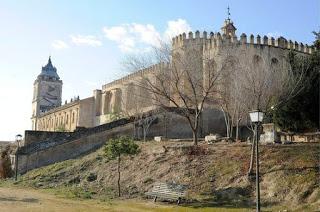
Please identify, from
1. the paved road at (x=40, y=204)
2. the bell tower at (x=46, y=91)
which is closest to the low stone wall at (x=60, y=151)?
the paved road at (x=40, y=204)

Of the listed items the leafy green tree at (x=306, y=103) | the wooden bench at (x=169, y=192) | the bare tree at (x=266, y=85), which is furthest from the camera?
the leafy green tree at (x=306, y=103)

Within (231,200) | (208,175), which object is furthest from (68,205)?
(208,175)

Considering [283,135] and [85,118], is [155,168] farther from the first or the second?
[85,118]

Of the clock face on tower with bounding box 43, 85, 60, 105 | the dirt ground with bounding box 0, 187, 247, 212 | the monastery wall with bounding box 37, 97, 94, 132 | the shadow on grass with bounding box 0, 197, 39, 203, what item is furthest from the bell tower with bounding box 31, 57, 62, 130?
the dirt ground with bounding box 0, 187, 247, 212

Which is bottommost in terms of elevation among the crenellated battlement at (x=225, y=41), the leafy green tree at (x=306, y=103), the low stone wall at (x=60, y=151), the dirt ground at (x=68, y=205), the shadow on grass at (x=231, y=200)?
the dirt ground at (x=68, y=205)

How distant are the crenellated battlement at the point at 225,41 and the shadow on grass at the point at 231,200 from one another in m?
22.6

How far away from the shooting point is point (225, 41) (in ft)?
131

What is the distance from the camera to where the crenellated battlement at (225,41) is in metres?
40.1

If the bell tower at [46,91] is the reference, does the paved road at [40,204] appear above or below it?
below

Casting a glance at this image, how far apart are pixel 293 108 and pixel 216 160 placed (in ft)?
22.9

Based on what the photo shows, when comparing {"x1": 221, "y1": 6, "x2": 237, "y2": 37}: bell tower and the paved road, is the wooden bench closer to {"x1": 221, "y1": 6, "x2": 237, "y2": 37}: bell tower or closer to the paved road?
the paved road

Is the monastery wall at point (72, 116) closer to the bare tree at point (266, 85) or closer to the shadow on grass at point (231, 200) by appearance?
the bare tree at point (266, 85)

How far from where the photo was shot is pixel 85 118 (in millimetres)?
67688

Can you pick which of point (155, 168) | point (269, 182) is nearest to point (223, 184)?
point (269, 182)
